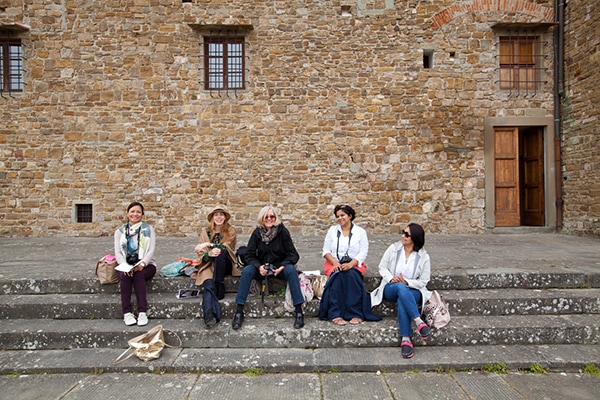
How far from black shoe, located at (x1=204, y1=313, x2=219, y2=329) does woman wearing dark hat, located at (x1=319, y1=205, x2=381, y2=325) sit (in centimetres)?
111

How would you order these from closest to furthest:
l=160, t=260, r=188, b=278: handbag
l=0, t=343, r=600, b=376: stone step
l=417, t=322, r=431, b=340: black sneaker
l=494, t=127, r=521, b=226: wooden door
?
l=0, t=343, r=600, b=376: stone step < l=417, t=322, r=431, b=340: black sneaker < l=160, t=260, r=188, b=278: handbag < l=494, t=127, r=521, b=226: wooden door

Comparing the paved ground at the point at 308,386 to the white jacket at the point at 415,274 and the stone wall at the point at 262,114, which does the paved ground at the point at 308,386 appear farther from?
the stone wall at the point at 262,114

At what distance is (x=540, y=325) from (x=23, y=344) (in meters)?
5.15

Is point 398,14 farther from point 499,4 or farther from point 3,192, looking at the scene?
point 3,192

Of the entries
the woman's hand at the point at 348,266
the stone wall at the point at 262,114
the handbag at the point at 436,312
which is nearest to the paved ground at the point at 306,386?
the handbag at the point at 436,312

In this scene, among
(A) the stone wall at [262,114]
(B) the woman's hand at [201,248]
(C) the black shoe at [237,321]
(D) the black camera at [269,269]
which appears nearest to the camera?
(C) the black shoe at [237,321]

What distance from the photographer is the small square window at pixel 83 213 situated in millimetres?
8836

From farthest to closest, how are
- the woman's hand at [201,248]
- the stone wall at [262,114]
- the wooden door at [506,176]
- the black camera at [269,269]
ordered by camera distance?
the wooden door at [506,176] → the stone wall at [262,114] → the woman's hand at [201,248] → the black camera at [269,269]

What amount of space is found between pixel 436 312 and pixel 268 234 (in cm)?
197

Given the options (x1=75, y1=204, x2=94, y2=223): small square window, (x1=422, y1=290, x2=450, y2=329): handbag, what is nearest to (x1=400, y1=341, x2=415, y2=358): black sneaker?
(x1=422, y1=290, x2=450, y2=329): handbag

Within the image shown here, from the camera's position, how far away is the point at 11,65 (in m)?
8.75

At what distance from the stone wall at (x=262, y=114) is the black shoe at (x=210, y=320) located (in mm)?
5036

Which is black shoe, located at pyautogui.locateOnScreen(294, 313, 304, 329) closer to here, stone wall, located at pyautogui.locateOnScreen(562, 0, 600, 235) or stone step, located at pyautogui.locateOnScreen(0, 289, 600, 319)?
stone step, located at pyautogui.locateOnScreen(0, 289, 600, 319)

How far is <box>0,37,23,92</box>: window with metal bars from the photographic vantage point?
872 cm
